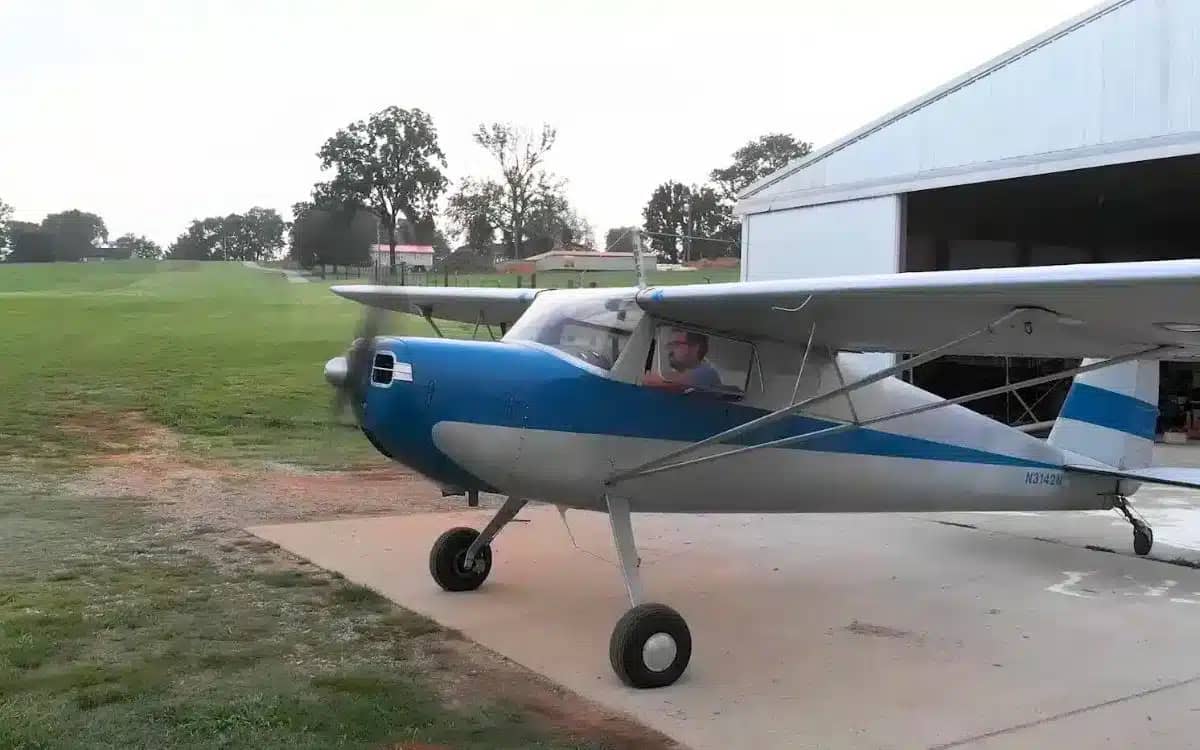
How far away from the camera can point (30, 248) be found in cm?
5478

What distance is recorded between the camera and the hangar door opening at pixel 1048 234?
18.0m

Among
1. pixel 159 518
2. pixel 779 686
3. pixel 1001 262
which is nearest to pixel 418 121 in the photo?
pixel 159 518

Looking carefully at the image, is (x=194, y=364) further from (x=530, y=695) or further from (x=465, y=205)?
(x=465, y=205)

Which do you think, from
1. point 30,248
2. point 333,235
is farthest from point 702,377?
point 30,248

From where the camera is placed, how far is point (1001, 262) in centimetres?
2486

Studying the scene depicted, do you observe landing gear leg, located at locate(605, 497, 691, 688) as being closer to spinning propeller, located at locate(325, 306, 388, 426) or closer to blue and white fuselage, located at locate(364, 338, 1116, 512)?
blue and white fuselage, located at locate(364, 338, 1116, 512)

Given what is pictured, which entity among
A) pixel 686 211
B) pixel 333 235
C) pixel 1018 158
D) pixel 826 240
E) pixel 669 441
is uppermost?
pixel 686 211

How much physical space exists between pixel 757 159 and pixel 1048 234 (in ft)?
200

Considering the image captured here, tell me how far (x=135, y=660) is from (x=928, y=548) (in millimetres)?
6661

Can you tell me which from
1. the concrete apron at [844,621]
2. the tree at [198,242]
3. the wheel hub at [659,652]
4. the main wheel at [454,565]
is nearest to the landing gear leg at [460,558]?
the main wheel at [454,565]

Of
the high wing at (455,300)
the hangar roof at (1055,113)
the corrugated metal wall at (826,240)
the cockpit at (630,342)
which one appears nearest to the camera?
the cockpit at (630,342)

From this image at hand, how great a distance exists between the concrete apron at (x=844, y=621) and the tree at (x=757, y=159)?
74.3 m

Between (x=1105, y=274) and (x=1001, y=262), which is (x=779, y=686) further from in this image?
(x=1001, y=262)

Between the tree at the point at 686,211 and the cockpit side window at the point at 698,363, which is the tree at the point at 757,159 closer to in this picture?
the tree at the point at 686,211
